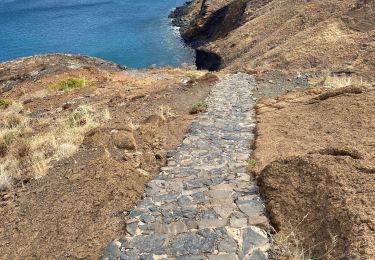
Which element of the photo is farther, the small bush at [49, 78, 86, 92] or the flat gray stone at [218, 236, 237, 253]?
the small bush at [49, 78, 86, 92]

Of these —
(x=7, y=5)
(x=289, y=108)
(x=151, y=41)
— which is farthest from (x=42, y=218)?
(x=7, y=5)

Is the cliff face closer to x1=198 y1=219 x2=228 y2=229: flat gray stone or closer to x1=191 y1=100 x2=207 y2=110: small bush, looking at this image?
x1=191 y1=100 x2=207 y2=110: small bush

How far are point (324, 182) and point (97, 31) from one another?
62.1m

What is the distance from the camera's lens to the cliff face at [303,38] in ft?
70.6

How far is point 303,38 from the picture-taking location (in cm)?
2556

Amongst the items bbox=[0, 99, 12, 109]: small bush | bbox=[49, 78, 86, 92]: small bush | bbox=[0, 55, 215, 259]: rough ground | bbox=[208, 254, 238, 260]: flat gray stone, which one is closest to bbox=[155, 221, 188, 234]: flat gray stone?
bbox=[0, 55, 215, 259]: rough ground

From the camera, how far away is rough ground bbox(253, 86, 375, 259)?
5.75 metres

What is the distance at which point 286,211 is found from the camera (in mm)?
6863

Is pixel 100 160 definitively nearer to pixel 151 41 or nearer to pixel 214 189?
pixel 214 189

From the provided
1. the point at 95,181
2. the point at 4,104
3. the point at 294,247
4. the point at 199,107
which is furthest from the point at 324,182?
the point at 4,104

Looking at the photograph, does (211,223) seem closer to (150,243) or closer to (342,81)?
(150,243)

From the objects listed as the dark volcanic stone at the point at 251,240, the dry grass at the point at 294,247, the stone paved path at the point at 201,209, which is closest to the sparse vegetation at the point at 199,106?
the stone paved path at the point at 201,209

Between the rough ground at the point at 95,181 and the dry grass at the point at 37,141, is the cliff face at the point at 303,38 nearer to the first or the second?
the rough ground at the point at 95,181

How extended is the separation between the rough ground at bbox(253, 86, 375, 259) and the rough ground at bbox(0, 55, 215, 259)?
105 inches
